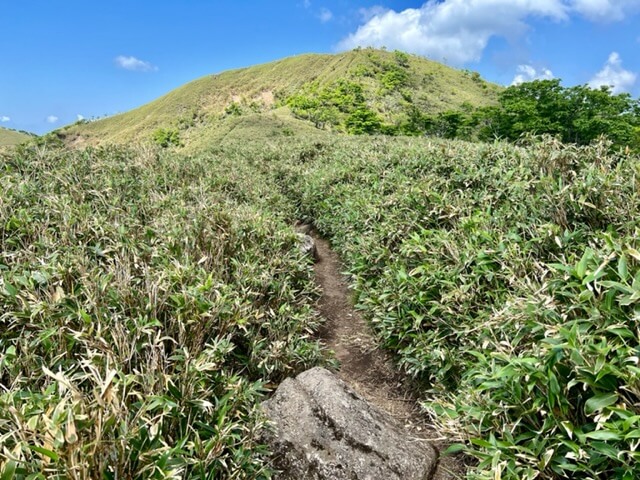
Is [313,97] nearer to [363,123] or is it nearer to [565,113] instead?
[363,123]

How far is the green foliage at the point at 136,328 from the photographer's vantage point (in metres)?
1.77

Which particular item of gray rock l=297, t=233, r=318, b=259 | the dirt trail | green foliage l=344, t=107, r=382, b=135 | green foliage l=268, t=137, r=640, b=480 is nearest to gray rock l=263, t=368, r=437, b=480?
the dirt trail

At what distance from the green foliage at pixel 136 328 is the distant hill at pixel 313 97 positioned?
28.3 m

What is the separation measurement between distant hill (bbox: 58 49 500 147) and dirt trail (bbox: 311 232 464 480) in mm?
28319

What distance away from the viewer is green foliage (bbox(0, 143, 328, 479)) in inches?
69.8

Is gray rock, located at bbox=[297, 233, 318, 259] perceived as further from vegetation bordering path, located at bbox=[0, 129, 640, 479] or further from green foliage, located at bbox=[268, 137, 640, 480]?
green foliage, located at bbox=[268, 137, 640, 480]

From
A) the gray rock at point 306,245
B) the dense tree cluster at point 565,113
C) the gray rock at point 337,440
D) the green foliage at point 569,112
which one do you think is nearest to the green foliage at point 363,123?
the dense tree cluster at point 565,113

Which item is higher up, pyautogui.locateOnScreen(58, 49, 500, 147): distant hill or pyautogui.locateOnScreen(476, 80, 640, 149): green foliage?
pyautogui.locateOnScreen(58, 49, 500, 147): distant hill

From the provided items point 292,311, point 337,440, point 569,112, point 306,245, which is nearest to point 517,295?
point 337,440

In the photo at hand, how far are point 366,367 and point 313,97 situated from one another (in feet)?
166

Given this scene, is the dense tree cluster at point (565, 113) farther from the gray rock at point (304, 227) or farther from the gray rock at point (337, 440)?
the gray rock at point (337, 440)

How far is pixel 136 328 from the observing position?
2699mm

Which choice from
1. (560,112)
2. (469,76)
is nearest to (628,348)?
(560,112)

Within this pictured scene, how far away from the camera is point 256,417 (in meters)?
2.62
